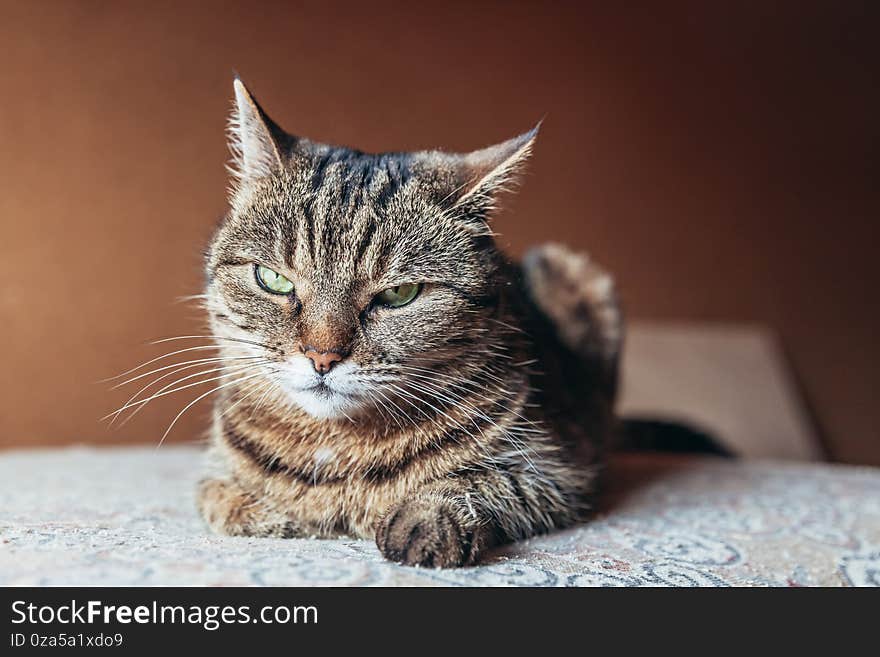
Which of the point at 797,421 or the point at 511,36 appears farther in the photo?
the point at 511,36

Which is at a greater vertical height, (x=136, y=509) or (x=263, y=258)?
(x=263, y=258)

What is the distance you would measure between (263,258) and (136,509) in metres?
0.48

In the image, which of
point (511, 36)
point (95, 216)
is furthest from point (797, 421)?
point (95, 216)

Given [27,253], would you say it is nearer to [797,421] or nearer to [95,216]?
[95,216]

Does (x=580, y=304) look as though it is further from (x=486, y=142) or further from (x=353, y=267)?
(x=486, y=142)

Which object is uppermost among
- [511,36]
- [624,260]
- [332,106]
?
[511,36]

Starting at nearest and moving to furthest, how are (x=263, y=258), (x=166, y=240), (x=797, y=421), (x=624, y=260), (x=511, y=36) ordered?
(x=263, y=258)
(x=166, y=240)
(x=797, y=421)
(x=511, y=36)
(x=624, y=260)

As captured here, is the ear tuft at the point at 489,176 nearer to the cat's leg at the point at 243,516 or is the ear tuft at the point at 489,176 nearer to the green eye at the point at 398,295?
the green eye at the point at 398,295

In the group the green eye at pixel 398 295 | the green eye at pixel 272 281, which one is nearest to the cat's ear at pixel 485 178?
the green eye at pixel 398 295

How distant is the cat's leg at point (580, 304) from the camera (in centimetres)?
174

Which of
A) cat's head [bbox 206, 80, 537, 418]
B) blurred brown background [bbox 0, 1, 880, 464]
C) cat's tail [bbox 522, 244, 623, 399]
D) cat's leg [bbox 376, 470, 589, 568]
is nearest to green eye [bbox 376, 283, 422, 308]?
cat's head [bbox 206, 80, 537, 418]

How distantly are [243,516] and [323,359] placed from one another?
0.29 meters
